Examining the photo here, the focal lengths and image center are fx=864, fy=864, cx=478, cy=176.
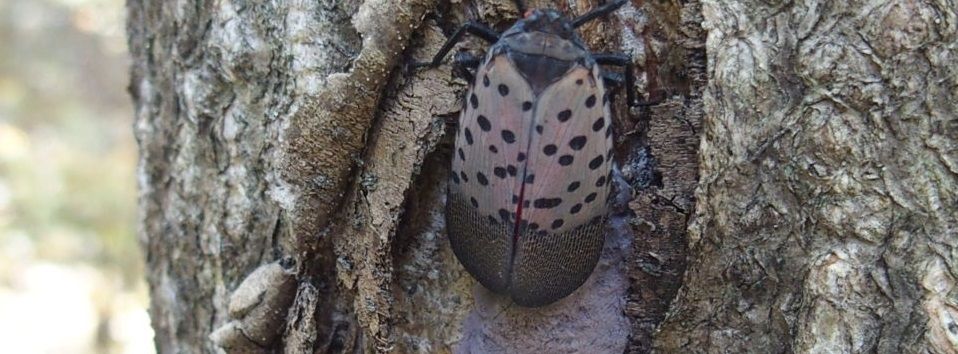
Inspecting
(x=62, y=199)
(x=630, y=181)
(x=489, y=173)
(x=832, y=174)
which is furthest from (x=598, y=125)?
(x=62, y=199)

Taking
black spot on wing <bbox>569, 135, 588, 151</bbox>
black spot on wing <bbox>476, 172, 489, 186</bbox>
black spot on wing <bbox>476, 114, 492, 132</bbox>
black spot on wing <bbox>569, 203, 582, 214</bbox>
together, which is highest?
black spot on wing <bbox>476, 114, 492, 132</bbox>

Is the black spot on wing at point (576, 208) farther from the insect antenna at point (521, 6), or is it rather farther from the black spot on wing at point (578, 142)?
the insect antenna at point (521, 6)

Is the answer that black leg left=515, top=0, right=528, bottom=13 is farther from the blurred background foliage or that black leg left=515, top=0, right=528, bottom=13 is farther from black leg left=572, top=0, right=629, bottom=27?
the blurred background foliage

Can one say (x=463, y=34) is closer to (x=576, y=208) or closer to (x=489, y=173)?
(x=489, y=173)

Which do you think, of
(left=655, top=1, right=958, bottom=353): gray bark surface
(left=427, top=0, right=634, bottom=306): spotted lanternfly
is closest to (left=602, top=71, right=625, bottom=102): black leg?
(left=427, top=0, right=634, bottom=306): spotted lanternfly

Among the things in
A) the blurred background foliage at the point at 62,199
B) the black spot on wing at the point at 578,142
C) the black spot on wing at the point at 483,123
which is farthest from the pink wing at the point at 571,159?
the blurred background foliage at the point at 62,199
